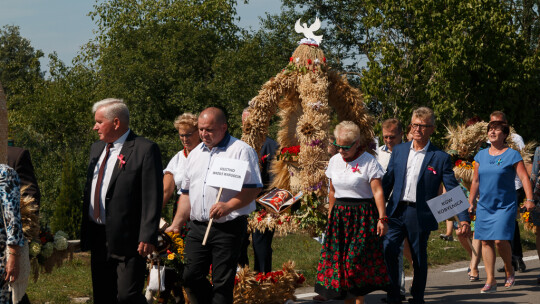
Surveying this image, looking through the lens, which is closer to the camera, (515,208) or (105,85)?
(515,208)

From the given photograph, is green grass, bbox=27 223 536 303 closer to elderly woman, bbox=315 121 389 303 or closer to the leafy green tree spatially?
elderly woman, bbox=315 121 389 303

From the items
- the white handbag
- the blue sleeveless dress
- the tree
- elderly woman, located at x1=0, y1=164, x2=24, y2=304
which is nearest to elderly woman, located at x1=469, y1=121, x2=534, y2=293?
the blue sleeveless dress

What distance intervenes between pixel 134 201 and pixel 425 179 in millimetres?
3309

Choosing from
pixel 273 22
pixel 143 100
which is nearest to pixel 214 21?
pixel 273 22

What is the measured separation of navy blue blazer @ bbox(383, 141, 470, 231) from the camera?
8125 mm

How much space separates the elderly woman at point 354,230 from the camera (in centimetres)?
776

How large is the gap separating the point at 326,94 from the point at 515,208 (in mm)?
2591

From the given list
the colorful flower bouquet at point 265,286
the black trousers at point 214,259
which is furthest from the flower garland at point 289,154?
the black trousers at point 214,259

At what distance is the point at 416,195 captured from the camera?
813cm

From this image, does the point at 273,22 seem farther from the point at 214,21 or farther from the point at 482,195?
the point at 482,195

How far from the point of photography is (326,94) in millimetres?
9500

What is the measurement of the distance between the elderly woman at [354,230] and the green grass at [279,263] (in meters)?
1.99

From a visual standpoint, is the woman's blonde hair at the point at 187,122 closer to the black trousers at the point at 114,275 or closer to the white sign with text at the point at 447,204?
the black trousers at the point at 114,275

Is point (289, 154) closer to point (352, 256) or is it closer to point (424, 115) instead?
point (424, 115)
